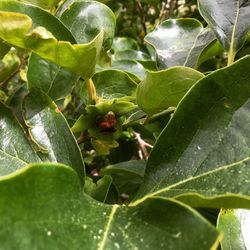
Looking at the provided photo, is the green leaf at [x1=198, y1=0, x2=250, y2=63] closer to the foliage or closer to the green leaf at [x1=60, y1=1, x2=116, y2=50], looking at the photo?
the foliage

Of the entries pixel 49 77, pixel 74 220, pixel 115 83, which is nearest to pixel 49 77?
pixel 49 77

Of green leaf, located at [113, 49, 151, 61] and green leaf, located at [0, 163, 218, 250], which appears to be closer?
green leaf, located at [0, 163, 218, 250]

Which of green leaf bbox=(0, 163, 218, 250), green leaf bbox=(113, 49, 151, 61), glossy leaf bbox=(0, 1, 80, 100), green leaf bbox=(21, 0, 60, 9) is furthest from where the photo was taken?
green leaf bbox=(113, 49, 151, 61)

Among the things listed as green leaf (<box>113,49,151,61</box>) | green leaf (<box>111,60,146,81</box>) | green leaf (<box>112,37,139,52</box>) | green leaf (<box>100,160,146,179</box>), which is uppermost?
green leaf (<box>111,60,146,81</box>)

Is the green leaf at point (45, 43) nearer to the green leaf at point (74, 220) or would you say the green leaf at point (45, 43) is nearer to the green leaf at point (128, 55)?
the green leaf at point (74, 220)

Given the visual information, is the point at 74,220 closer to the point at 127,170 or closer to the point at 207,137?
the point at 207,137

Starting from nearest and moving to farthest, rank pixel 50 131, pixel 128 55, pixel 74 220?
pixel 74 220, pixel 50 131, pixel 128 55

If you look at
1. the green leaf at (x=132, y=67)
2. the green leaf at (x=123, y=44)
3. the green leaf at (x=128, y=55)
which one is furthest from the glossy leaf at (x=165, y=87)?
the green leaf at (x=123, y=44)

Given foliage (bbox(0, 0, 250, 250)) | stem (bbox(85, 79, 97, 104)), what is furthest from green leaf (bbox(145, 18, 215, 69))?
stem (bbox(85, 79, 97, 104))
